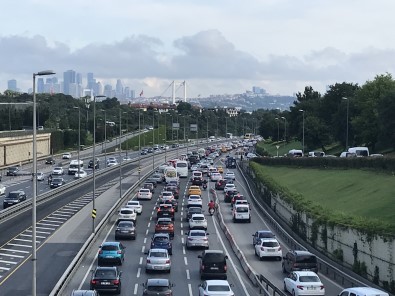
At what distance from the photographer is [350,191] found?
2276 inches

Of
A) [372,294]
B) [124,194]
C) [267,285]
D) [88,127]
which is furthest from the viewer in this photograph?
[88,127]

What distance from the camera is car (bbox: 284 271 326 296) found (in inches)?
1259

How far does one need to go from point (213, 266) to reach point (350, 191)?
2245cm

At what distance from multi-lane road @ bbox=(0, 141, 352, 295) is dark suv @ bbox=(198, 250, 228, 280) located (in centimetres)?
49

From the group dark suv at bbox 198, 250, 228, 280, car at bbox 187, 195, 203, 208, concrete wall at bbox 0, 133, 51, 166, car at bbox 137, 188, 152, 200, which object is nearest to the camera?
dark suv at bbox 198, 250, 228, 280

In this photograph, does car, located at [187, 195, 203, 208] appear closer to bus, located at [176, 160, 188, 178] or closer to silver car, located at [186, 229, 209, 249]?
silver car, located at [186, 229, 209, 249]

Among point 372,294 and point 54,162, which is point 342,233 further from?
point 54,162

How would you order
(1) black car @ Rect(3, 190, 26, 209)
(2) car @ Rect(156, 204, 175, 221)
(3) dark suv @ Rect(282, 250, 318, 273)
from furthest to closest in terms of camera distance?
1. (1) black car @ Rect(3, 190, 26, 209)
2. (2) car @ Rect(156, 204, 175, 221)
3. (3) dark suv @ Rect(282, 250, 318, 273)

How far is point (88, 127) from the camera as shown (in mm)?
178875

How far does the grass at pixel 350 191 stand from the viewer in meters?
47.0

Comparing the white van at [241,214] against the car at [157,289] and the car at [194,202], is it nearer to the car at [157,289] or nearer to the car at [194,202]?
the car at [194,202]

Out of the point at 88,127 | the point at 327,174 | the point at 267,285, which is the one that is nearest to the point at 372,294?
the point at 267,285

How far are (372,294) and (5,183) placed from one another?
7597 cm

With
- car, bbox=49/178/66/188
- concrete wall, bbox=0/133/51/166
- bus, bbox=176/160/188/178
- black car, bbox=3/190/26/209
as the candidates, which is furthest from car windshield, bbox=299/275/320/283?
concrete wall, bbox=0/133/51/166
